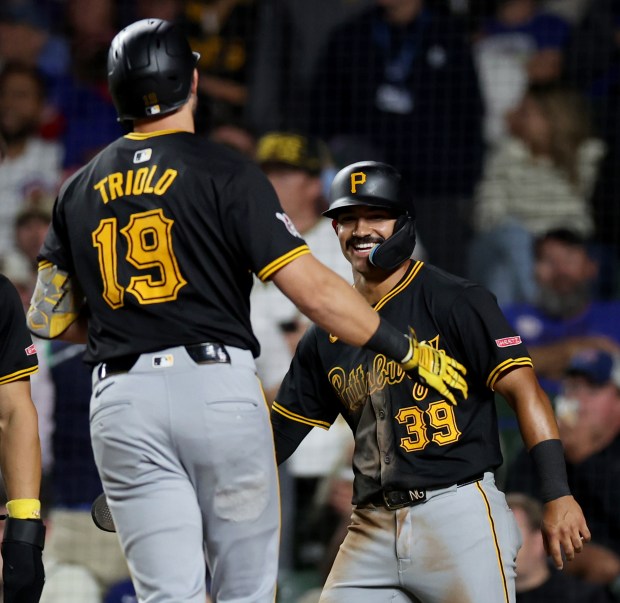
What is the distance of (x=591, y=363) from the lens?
17.4 feet

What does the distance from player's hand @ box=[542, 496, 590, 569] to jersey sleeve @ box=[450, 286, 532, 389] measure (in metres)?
0.37

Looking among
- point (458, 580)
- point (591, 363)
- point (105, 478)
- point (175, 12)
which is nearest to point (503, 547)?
point (458, 580)

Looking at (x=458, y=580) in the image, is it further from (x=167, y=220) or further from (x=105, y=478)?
(x=167, y=220)

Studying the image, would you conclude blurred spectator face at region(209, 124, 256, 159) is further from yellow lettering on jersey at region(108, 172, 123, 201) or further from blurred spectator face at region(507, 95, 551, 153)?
yellow lettering on jersey at region(108, 172, 123, 201)

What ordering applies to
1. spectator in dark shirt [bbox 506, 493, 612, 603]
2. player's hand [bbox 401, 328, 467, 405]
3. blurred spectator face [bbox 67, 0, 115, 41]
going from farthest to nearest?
blurred spectator face [bbox 67, 0, 115, 41]
spectator in dark shirt [bbox 506, 493, 612, 603]
player's hand [bbox 401, 328, 467, 405]

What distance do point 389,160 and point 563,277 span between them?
3.92 feet

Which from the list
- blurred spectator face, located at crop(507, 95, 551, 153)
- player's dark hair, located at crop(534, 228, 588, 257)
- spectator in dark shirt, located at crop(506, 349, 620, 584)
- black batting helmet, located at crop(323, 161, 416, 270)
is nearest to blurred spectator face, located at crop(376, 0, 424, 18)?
blurred spectator face, located at crop(507, 95, 551, 153)

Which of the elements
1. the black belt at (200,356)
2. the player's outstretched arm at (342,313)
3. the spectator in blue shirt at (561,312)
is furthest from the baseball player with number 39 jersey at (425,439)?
the spectator in blue shirt at (561,312)

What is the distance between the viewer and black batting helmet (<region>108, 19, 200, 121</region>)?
2.51 metres

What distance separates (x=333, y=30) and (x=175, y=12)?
1014mm

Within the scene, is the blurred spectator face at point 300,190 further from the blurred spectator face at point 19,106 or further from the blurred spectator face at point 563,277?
the blurred spectator face at point 19,106

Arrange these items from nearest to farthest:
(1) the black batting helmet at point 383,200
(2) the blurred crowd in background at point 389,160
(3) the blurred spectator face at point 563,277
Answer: (1) the black batting helmet at point 383,200 → (2) the blurred crowd in background at point 389,160 → (3) the blurred spectator face at point 563,277

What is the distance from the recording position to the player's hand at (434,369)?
257 centimetres

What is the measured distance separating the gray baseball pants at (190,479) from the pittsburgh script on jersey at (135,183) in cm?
35
